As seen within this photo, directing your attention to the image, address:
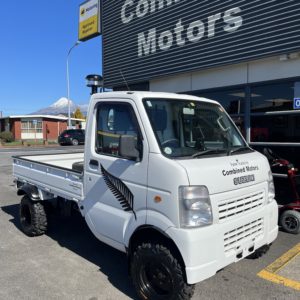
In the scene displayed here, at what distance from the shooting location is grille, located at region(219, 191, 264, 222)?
11.6 ft

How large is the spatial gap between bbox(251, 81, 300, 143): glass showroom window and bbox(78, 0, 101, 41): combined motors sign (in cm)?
706

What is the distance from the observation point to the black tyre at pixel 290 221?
5.98m

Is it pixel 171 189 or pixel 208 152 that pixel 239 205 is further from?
pixel 171 189

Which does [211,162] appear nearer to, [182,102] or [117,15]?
[182,102]

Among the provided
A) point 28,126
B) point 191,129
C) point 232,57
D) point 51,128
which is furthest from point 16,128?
point 191,129

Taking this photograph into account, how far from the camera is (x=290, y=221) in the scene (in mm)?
6078

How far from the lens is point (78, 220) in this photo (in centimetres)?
704

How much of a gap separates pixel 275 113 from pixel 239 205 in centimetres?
445

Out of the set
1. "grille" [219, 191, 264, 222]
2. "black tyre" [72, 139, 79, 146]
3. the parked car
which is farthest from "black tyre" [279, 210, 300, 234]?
"black tyre" [72, 139, 79, 146]

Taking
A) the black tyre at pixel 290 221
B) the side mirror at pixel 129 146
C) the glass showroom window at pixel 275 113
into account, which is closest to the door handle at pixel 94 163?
the side mirror at pixel 129 146

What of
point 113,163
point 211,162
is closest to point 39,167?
point 113,163

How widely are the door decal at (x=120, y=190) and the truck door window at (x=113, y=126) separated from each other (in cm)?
27

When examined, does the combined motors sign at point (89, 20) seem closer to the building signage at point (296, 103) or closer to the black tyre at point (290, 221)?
the building signage at point (296, 103)

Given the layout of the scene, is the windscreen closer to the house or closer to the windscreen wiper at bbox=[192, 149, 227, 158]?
the windscreen wiper at bbox=[192, 149, 227, 158]
